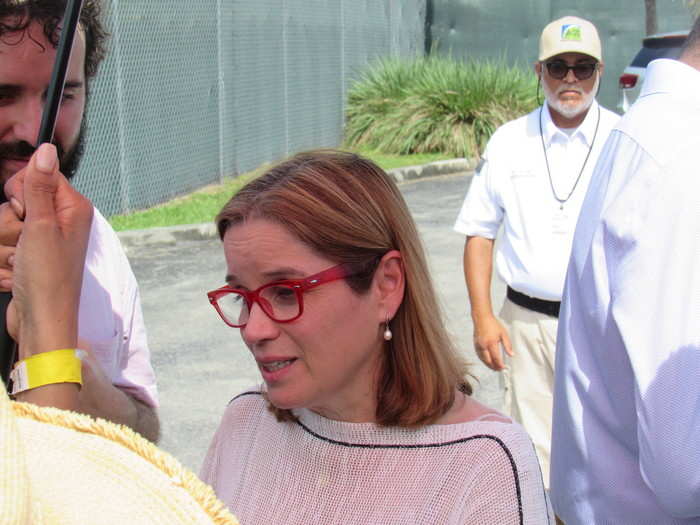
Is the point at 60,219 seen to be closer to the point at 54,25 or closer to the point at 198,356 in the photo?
the point at 54,25

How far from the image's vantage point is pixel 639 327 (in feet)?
6.89

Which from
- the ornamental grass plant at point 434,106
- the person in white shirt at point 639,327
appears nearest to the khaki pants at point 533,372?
the person in white shirt at point 639,327

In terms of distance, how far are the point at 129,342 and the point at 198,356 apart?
450 centimetres

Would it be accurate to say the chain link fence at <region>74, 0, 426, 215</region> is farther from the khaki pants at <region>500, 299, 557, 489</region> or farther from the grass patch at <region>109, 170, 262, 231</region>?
the khaki pants at <region>500, 299, 557, 489</region>

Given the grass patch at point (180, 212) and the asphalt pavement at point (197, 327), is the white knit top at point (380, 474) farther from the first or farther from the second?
the grass patch at point (180, 212)

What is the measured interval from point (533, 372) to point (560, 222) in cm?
71

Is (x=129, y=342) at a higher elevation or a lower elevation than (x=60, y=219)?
lower

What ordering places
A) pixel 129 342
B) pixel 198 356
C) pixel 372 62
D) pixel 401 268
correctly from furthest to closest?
pixel 372 62, pixel 198 356, pixel 129 342, pixel 401 268

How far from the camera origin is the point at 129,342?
2469 millimetres

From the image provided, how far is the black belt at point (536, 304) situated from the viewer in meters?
4.43

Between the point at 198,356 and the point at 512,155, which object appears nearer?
the point at 512,155

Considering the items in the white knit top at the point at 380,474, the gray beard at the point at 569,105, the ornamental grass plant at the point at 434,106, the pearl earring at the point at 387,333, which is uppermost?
the gray beard at the point at 569,105

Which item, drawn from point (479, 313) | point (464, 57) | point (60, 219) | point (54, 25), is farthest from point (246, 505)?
point (464, 57)

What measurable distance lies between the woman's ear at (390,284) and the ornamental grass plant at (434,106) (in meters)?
15.3
